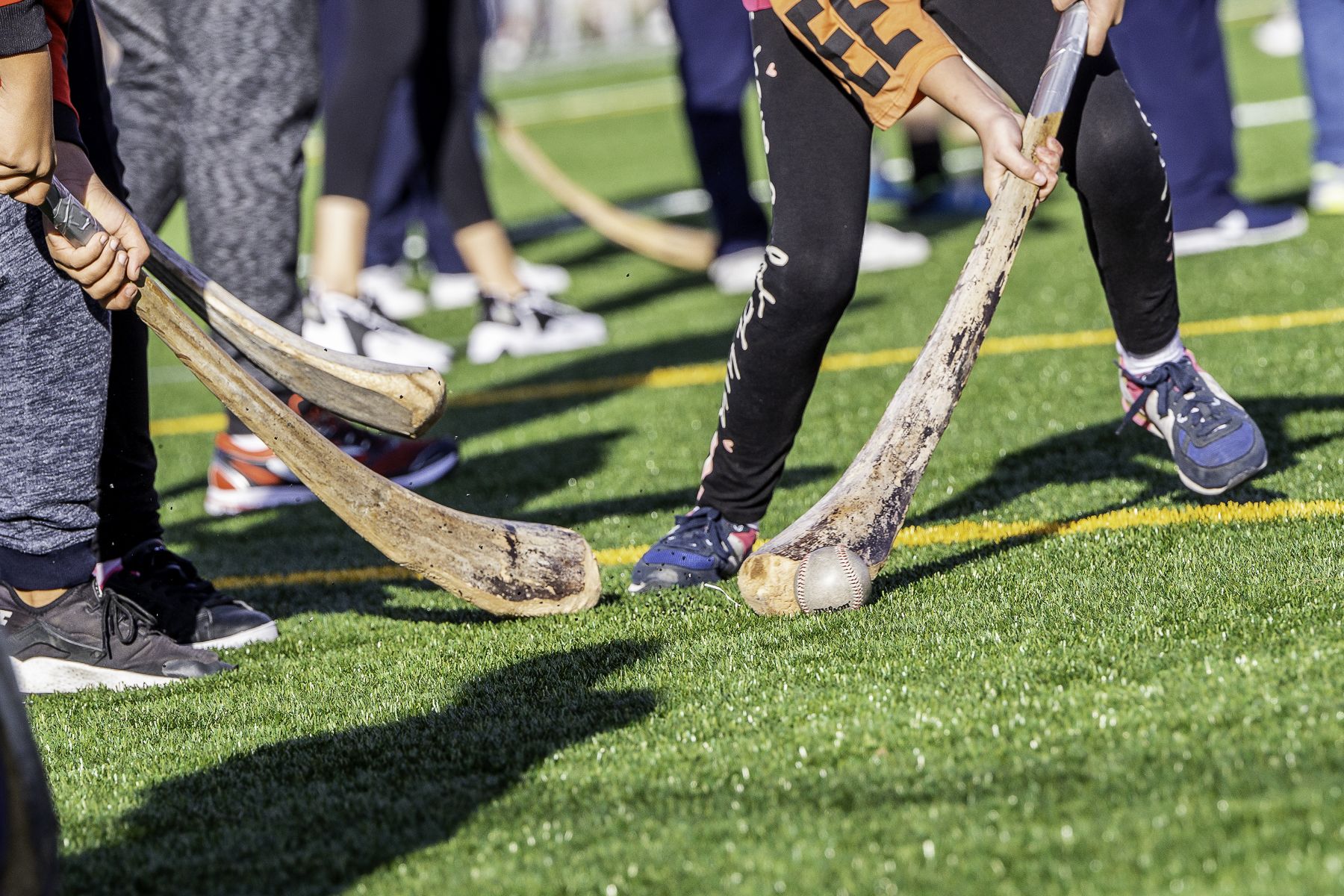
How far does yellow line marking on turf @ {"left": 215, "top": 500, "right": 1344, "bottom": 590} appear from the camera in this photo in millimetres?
2750

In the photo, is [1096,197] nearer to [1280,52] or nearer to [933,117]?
[933,117]

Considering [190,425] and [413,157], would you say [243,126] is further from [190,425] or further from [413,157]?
[413,157]

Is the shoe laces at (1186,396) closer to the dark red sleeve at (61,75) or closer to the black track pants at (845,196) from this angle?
the black track pants at (845,196)

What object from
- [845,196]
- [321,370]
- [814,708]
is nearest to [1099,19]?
[845,196]

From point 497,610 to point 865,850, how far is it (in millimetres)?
1186

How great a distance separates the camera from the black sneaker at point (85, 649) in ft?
8.38

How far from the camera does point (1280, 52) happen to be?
531 inches

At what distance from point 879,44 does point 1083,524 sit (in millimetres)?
897

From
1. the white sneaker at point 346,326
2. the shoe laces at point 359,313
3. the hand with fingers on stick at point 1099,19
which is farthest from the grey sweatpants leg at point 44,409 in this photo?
the shoe laces at point 359,313

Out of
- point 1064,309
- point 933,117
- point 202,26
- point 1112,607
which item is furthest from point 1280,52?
point 1112,607

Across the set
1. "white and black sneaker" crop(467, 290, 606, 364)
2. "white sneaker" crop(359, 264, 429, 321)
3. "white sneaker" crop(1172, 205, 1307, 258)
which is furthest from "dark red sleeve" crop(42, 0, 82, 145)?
"white sneaker" crop(1172, 205, 1307, 258)

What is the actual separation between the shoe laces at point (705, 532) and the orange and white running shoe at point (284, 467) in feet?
Answer: 3.90

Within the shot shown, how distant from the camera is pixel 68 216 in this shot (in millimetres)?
2312

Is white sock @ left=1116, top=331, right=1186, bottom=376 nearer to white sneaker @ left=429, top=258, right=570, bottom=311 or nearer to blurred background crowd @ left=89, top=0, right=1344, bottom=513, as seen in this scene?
blurred background crowd @ left=89, top=0, right=1344, bottom=513
